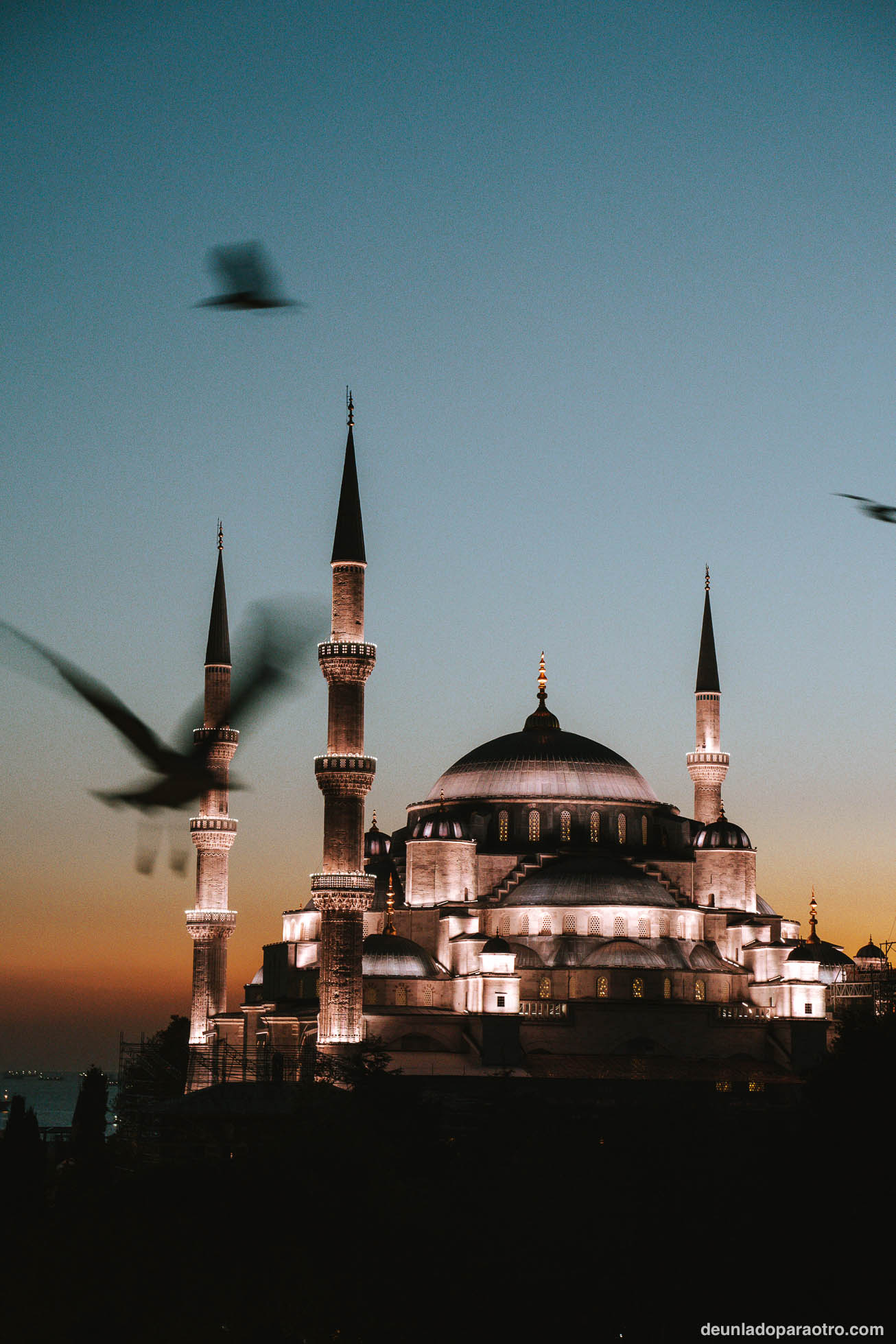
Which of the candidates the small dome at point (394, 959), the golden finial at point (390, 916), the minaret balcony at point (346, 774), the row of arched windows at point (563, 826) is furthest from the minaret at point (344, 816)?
the row of arched windows at point (563, 826)

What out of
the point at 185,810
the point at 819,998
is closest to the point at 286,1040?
the point at 819,998

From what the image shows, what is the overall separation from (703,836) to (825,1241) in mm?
26048

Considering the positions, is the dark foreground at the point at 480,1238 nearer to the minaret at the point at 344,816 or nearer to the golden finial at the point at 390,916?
the minaret at the point at 344,816

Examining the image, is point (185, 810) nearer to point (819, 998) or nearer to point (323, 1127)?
point (323, 1127)

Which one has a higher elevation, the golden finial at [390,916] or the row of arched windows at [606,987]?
the golden finial at [390,916]

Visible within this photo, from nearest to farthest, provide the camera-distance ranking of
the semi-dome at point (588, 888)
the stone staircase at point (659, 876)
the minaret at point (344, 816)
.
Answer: the minaret at point (344, 816)
the semi-dome at point (588, 888)
the stone staircase at point (659, 876)

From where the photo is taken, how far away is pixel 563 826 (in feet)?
148

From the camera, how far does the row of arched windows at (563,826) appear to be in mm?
44844

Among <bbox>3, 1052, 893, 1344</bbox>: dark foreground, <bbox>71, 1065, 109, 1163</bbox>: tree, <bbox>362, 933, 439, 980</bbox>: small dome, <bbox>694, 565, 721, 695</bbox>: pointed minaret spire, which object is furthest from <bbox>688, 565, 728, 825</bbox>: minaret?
<bbox>3, 1052, 893, 1344</bbox>: dark foreground

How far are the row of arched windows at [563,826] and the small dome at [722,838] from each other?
1822 mm

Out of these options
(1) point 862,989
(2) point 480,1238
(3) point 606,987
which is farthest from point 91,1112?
(2) point 480,1238

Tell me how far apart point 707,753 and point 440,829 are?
25.6 ft

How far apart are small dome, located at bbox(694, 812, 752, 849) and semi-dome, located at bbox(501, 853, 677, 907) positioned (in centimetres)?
214

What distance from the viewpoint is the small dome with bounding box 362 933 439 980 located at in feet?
127
